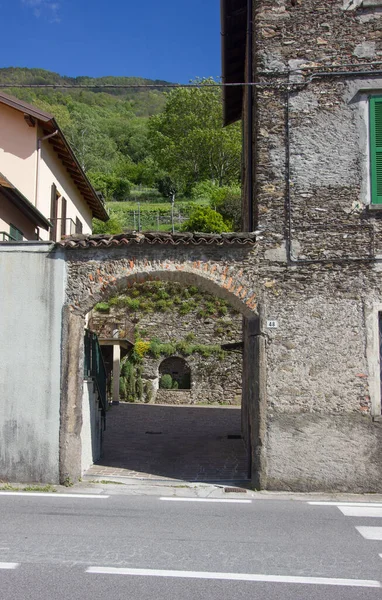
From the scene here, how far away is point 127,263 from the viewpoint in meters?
9.55

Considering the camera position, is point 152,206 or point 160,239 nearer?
point 160,239

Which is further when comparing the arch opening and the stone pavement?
the stone pavement

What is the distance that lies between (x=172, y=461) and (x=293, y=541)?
217 inches

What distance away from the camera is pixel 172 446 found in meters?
13.5

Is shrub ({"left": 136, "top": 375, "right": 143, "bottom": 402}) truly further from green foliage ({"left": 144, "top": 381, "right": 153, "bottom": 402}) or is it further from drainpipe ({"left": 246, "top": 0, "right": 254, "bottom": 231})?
drainpipe ({"left": 246, "top": 0, "right": 254, "bottom": 231})

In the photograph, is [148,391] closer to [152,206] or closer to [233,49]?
[233,49]

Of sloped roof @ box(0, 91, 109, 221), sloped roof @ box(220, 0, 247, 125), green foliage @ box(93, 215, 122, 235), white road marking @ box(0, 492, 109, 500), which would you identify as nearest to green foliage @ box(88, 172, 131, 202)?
green foliage @ box(93, 215, 122, 235)

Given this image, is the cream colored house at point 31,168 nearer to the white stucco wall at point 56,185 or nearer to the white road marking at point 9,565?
the white stucco wall at point 56,185

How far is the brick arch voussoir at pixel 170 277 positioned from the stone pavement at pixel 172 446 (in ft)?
9.54

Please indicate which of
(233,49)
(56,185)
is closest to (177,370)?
(56,185)

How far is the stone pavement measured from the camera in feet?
33.8

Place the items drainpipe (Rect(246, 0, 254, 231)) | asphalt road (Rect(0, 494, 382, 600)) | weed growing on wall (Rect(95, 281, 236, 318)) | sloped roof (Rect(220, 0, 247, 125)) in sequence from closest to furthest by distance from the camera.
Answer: asphalt road (Rect(0, 494, 382, 600)) → drainpipe (Rect(246, 0, 254, 231)) → sloped roof (Rect(220, 0, 247, 125)) → weed growing on wall (Rect(95, 281, 236, 318))

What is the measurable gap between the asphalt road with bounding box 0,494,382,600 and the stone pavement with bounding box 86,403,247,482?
6.87ft

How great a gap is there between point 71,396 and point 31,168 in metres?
11.5
